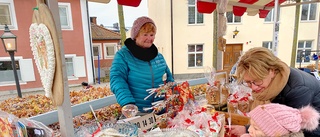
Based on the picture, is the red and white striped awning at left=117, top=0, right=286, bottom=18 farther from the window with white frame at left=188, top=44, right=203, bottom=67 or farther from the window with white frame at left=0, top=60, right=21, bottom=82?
the window with white frame at left=0, top=60, right=21, bottom=82

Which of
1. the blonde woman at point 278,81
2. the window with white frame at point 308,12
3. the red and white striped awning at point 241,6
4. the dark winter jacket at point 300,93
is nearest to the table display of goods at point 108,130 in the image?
the blonde woman at point 278,81

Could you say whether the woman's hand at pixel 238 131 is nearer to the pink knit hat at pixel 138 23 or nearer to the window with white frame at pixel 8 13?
the pink knit hat at pixel 138 23

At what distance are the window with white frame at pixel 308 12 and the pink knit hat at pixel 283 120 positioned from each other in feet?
41.5

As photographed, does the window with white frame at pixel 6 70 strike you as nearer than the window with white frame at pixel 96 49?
Yes

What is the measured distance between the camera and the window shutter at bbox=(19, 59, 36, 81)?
8.70 m

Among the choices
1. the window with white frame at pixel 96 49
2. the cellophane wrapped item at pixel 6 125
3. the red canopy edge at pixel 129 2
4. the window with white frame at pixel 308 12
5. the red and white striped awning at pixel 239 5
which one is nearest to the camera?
the cellophane wrapped item at pixel 6 125

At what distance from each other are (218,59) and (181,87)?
1786 millimetres

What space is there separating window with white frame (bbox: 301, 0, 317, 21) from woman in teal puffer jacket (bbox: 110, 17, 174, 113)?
500 inches

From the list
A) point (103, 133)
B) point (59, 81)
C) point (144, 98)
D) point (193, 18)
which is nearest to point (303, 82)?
point (144, 98)

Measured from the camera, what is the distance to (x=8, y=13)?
827cm

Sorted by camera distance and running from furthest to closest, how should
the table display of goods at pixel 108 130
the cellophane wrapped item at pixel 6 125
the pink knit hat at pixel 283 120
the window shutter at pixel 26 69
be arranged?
the window shutter at pixel 26 69 < the pink knit hat at pixel 283 120 < the table display of goods at pixel 108 130 < the cellophane wrapped item at pixel 6 125

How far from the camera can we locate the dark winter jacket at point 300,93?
104 centimetres

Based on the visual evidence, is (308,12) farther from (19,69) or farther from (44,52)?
(19,69)

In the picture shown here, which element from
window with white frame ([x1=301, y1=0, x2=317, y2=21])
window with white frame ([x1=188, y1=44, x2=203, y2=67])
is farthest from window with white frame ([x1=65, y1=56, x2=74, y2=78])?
window with white frame ([x1=301, y1=0, x2=317, y2=21])
